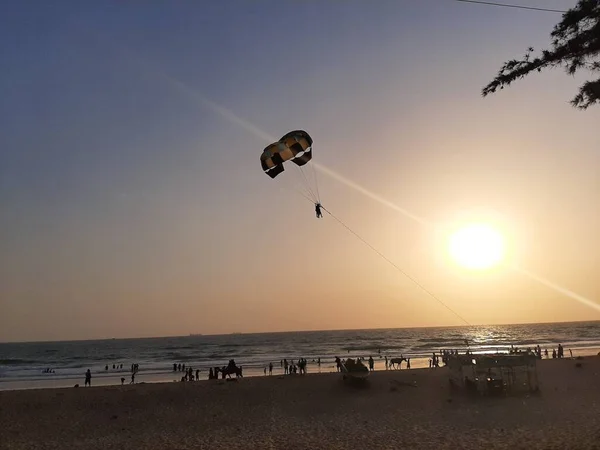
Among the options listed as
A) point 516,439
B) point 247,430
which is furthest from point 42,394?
point 516,439

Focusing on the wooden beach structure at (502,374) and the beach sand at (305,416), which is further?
the wooden beach structure at (502,374)

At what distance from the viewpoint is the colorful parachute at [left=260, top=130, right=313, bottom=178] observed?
17156 mm

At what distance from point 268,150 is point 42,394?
2111cm

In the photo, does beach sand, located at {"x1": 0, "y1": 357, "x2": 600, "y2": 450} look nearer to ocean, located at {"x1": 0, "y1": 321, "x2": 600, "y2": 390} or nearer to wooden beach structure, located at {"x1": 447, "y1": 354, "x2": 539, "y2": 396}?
wooden beach structure, located at {"x1": 447, "y1": 354, "x2": 539, "y2": 396}

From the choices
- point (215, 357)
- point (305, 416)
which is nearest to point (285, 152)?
point (305, 416)

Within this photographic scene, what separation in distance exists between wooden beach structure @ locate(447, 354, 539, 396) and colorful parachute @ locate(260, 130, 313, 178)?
12.6 m

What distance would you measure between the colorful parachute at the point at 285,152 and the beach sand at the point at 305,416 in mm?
8954

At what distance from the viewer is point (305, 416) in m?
21.1

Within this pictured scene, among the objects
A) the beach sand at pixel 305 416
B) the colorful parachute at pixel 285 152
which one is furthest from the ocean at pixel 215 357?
the colorful parachute at pixel 285 152

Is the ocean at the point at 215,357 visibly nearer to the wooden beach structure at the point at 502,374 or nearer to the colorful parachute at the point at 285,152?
the wooden beach structure at the point at 502,374

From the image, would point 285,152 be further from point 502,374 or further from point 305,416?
point 502,374

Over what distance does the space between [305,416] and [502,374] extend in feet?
29.3

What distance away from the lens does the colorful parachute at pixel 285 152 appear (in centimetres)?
1716

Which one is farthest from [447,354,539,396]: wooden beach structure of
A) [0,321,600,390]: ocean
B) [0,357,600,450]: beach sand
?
[0,321,600,390]: ocean
